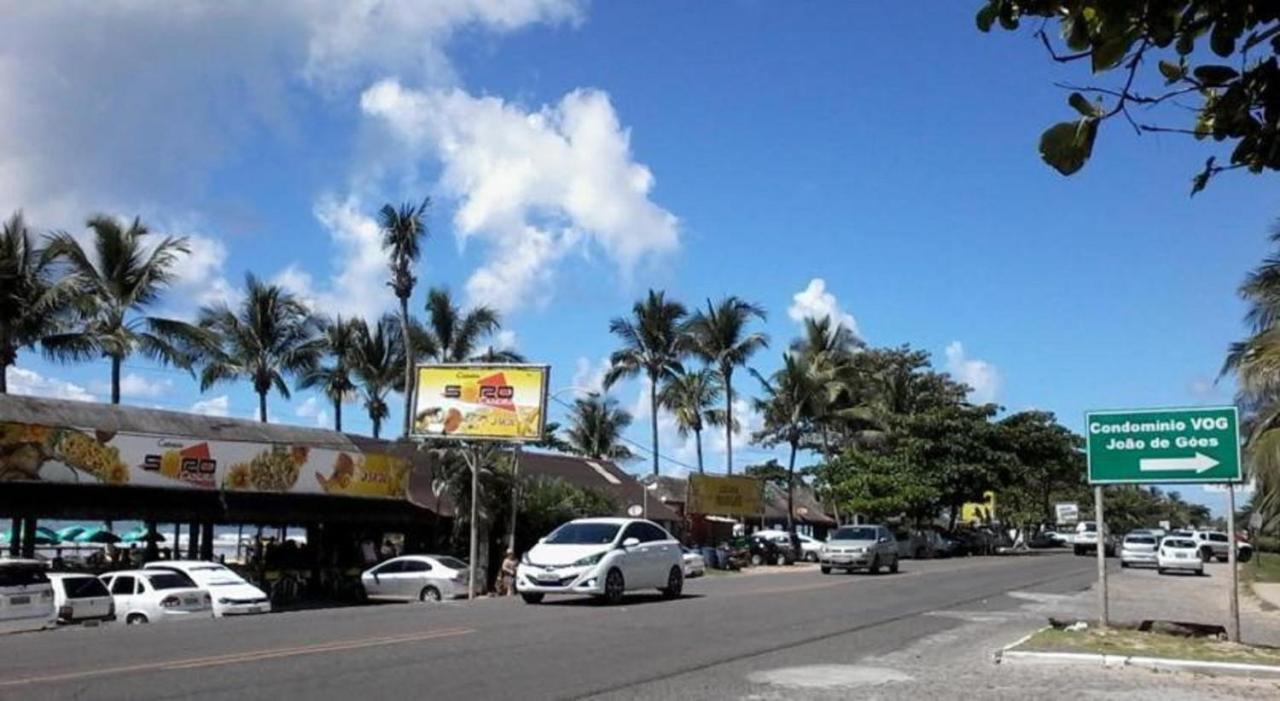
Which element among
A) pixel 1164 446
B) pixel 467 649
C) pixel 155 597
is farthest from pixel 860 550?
pixel 467 649

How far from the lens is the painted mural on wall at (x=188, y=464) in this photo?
2605cm

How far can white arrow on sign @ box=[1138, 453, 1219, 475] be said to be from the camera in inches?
588

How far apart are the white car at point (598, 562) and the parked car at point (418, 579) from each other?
31.8 ft

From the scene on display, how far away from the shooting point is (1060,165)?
3.94m

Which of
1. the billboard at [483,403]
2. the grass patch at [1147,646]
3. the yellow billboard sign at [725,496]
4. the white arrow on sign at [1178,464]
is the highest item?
the billboard at [483,403]

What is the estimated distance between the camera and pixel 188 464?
97.0ft

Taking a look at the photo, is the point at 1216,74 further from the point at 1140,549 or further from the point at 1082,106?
the point at 1140,549

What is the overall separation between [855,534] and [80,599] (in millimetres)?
23173

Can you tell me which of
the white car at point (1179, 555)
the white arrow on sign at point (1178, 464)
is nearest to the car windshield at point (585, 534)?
the white arrow on sign at point (1178, 464)

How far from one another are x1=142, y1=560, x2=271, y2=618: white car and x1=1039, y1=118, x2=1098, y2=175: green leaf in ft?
80.5

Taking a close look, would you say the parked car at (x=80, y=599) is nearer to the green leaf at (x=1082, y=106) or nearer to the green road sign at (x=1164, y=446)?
the green road sign at (x=1164, y=446)

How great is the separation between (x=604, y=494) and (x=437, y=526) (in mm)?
6661

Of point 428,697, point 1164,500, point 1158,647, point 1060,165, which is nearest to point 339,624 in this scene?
point 428,697

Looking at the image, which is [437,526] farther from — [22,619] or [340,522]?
[22,619]
